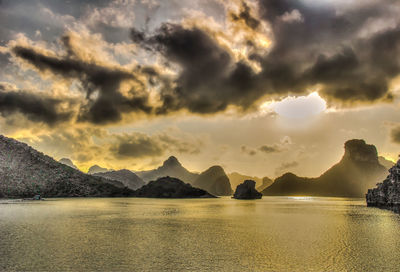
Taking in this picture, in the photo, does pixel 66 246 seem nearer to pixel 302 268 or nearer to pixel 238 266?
pixel 238 266

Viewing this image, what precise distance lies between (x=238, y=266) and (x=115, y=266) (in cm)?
865

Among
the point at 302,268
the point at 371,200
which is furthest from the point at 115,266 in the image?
the point at 371,200

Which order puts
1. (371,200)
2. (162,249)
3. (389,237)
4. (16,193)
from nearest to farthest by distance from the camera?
1. (162,249)
2. (389,237)
3. (371,200)
4. (16,193)

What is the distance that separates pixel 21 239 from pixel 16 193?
19522 centimetres

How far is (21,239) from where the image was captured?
29.4 metres

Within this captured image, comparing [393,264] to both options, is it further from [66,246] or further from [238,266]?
[66,246]

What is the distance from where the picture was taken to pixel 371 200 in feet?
420

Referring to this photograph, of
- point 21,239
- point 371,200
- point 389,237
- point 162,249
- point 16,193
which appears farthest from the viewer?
point 16,193

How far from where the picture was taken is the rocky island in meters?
90.0

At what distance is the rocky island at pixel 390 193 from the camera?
89981 millimetres

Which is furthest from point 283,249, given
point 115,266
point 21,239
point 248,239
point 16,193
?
point 16,193

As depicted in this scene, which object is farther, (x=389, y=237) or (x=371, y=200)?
(x=371, y=200)

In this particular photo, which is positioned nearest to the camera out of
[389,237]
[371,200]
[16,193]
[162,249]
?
[162,249]

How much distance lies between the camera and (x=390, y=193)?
9750 centimetres
